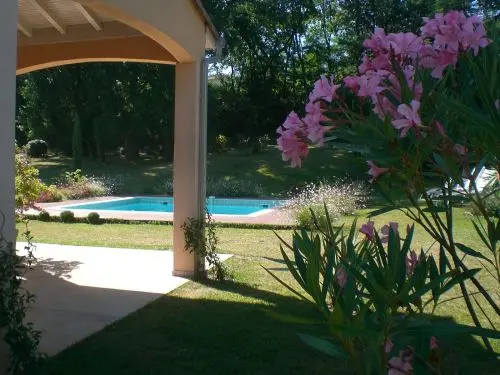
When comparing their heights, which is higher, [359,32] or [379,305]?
[359,32]

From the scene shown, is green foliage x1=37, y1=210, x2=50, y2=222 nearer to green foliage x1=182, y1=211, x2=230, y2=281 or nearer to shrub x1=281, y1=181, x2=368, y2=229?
shrub x1=281, y1=181, x2=368, y2=229

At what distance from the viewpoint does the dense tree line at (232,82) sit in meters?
32.9

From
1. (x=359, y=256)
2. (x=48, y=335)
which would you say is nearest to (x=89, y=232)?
(x=48, y=335)

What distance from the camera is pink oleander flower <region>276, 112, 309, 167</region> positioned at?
191 cm

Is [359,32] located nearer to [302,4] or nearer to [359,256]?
[302,4]

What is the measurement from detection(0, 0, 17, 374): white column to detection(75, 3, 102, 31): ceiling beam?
2994 mm

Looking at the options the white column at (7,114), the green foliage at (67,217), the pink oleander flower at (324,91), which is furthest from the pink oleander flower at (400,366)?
the green foliage at (67,217)

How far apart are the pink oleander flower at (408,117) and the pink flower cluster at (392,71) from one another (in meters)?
0.02

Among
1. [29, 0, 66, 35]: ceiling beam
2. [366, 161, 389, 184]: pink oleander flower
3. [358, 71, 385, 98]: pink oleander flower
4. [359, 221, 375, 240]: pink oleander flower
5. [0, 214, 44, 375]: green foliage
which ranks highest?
[29, 0, 66, 35]: ceiling beam

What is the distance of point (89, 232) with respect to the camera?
12.5 m

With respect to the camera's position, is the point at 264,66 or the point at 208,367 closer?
the point at 208,367

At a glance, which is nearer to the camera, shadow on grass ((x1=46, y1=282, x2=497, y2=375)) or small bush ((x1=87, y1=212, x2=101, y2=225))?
shadow on grass ((x1=46, y1=282, x2=497, y2=375))

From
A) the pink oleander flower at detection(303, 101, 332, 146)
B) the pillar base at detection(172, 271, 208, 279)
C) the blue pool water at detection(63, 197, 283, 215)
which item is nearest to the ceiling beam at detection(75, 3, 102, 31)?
the pillar base at detection(172, 271, 208, 279)

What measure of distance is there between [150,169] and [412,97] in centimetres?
3095
